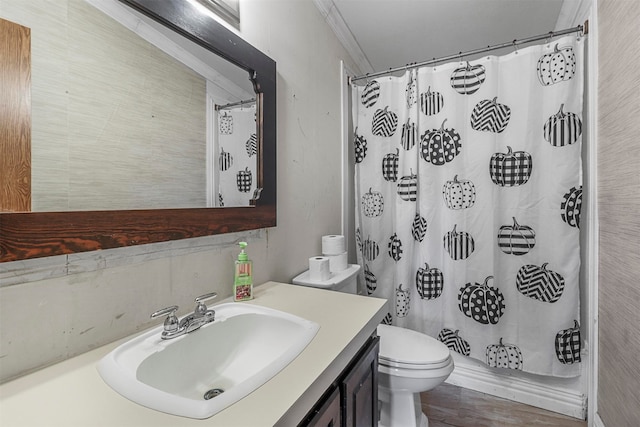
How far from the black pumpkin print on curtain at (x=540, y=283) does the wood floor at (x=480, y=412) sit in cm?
63

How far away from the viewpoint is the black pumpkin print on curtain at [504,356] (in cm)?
165

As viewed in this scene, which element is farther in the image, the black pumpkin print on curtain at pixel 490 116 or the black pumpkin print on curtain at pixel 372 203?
the black pumpkin print on curtain at pixel 372 203

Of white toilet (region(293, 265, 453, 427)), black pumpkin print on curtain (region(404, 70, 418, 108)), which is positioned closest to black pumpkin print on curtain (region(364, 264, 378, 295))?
white toilet (region(293, 265, 453, 427))

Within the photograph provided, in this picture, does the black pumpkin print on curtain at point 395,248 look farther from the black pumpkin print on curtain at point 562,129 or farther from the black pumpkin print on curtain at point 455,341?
the black pumpkin print on curtain at point 562,129

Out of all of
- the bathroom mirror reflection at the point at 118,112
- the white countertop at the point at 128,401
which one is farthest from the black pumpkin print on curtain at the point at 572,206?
the bathroom mirror reflection at the point at 118,112

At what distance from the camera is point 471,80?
170 cm

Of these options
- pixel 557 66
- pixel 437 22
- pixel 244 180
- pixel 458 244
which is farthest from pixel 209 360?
pixel 437 22

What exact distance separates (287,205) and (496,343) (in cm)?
142

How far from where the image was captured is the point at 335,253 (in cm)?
160

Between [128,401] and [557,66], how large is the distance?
2.13m

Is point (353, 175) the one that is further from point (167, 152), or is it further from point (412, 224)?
point (167, 152)

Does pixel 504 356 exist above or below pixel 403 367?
below

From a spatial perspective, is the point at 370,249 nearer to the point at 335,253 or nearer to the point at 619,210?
the point at 335,253

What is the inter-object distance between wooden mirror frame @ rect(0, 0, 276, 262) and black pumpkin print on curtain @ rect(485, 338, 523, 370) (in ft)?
4.80
